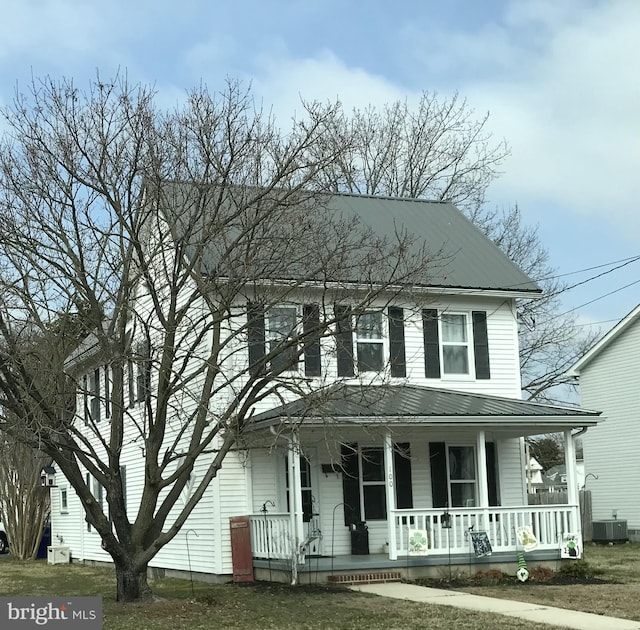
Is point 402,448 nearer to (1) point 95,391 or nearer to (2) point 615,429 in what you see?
(1) point 95,391

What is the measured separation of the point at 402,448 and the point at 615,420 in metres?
12.2

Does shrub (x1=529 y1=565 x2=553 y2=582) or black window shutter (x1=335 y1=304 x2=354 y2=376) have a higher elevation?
black window shutter (x1=335 y1=304 x2=354 y2=376)

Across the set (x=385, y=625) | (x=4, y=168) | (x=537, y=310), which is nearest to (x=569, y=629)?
(x=385, y=625)

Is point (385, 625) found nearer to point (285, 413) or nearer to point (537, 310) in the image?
point (285, 413)

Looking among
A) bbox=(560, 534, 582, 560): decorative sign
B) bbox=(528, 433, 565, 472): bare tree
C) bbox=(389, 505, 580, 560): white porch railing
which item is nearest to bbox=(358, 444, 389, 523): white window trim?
bbox=(389, 505, 580, 560): white porch railing

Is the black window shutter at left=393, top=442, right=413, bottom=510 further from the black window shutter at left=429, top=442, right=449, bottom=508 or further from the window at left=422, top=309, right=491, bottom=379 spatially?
the window at left=422, top=309, right=491, bottom=379

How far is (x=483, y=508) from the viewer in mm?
19922

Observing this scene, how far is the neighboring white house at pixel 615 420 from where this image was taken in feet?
101

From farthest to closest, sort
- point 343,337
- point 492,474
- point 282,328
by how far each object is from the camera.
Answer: point 492,474, point 343,337, point 282,328

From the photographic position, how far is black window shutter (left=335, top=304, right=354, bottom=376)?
15.6 metres

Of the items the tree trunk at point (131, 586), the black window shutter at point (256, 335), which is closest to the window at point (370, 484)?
the black window shutter at point (256, 335)

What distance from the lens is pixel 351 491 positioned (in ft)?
70.3

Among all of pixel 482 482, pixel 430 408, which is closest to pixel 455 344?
pixel 430 408

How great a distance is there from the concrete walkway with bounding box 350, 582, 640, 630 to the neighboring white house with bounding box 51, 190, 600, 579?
1.47 meters
